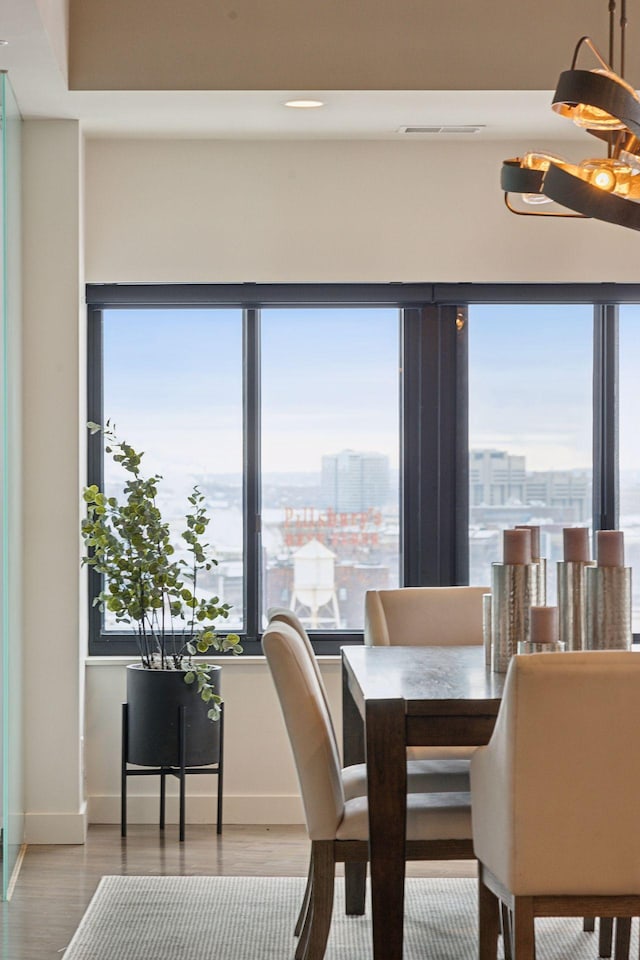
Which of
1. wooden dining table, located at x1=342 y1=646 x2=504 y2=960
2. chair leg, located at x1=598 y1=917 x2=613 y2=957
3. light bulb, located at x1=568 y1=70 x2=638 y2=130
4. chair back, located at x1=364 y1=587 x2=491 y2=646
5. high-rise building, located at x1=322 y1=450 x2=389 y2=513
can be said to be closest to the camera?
wooden dining table, located at x1=342 y1=646 x2=504 y2=960

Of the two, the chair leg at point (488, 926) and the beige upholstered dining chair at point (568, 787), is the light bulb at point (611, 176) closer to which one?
the beige upholstered dining chair at point (568, 787)

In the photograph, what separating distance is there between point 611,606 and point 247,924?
5.00 ft

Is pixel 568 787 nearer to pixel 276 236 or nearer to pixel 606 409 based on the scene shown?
pixel 606 409

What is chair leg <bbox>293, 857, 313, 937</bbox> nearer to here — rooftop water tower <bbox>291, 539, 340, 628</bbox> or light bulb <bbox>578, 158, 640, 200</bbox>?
rooftop water tower <bbox>291, 539, 340, 628</bbox>

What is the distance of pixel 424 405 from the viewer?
15.9ft

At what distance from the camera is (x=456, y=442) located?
487 cm

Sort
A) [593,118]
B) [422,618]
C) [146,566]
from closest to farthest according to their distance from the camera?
[593,118], [422,618], [146,566]

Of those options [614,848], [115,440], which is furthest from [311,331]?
[614,848]

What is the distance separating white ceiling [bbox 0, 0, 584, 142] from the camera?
402 cm

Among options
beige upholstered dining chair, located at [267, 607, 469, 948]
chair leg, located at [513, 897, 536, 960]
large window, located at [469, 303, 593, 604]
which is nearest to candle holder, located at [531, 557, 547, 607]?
beige upholstered dining chair, located at [267, 607, 469, 948]

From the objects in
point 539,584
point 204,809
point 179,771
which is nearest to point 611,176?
point 539,584

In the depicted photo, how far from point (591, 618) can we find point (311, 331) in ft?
7.14

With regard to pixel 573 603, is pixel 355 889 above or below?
below

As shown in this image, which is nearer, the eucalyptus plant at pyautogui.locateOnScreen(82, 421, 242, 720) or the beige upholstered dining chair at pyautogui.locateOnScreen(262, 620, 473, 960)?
the beige upholstered dining chair at pyautogui.locateOnScreen(262, 620, 473, 960)
